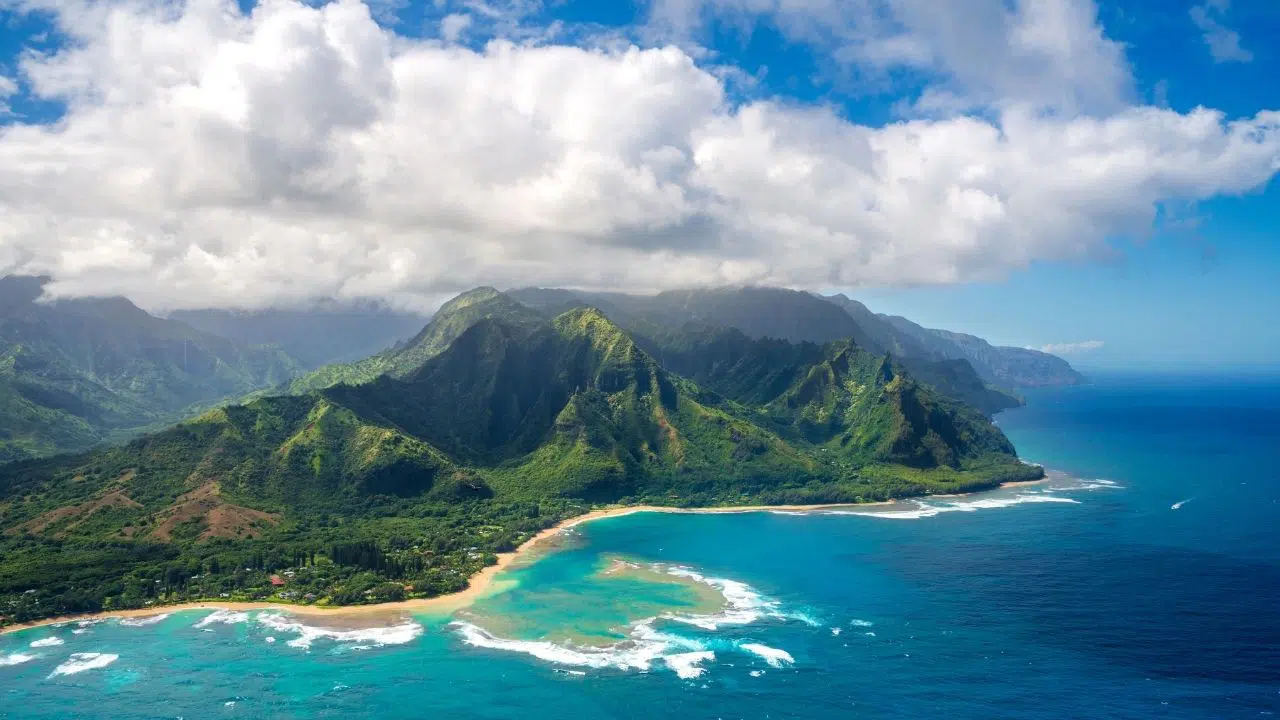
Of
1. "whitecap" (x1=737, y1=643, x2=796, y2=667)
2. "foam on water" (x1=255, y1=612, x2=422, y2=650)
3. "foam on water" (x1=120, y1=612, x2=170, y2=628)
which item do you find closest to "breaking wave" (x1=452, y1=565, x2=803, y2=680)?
"whitecap" (x1=737, y1=643, x2=796, y2=667)

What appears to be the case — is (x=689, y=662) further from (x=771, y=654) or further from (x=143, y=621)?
(x=143, y=621)

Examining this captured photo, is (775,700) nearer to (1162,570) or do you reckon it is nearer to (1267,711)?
(1267,711)

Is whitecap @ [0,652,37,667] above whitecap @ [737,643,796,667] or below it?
below

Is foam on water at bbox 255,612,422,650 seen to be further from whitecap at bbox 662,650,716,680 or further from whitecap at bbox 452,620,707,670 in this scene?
whitecap at bbox 662,650,716,680

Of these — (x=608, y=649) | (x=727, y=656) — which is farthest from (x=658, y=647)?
(x=727, y=656)

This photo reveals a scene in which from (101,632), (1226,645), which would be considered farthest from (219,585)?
(1226,645)

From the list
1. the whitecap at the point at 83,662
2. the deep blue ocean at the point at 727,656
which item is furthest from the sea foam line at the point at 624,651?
the whitecap at the point at 83,662
